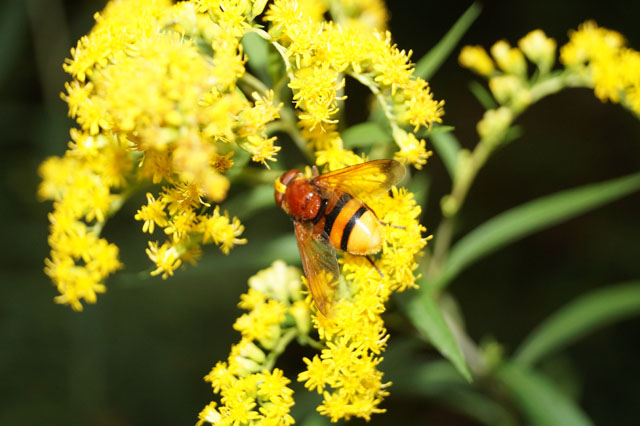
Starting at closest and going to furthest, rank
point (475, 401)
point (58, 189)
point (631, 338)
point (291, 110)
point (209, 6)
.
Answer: point (209, 6), point (291, 110), point (58, 189), point (475, 401), point (631, 338)

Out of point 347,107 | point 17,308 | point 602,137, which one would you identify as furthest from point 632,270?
point 17,308

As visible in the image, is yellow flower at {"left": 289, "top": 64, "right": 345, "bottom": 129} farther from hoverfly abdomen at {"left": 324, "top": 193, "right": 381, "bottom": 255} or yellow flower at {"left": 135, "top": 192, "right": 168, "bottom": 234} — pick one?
yellow flower at {"left": 135, "top": 192, "right": 168, "bottom": 234}

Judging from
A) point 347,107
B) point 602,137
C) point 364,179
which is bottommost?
point 364,179

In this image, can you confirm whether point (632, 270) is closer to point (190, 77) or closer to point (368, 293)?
point (368, 293)

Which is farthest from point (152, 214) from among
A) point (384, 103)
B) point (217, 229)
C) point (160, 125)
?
point (384, 103)

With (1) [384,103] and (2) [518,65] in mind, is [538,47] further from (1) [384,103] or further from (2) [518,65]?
(1) [384,103]

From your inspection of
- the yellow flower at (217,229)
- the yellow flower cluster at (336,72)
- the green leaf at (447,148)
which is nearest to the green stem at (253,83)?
the yellow flower cluster at (336,72)
